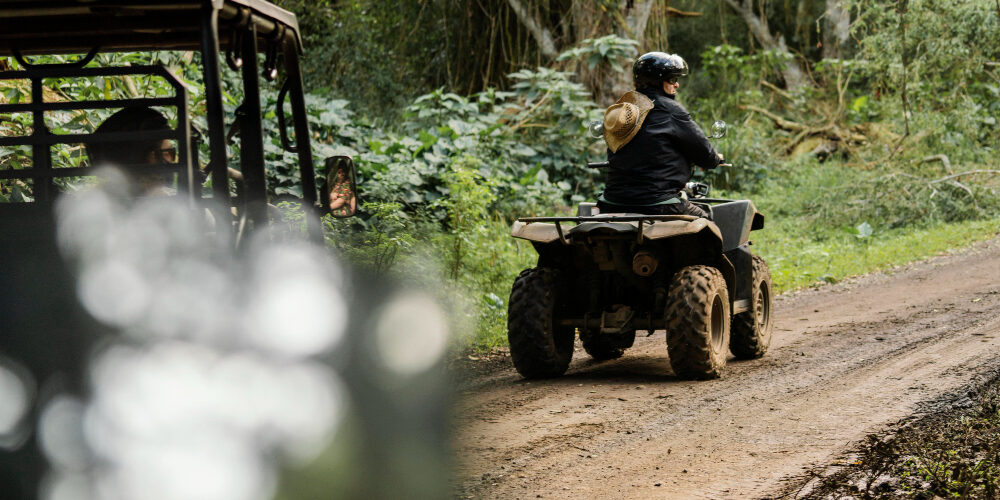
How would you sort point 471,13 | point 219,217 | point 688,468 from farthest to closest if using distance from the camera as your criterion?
1. point 471,13
2. point 688,468
3. point 219,217

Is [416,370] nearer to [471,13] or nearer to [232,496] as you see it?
[232,496]

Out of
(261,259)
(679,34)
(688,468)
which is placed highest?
(679,34)

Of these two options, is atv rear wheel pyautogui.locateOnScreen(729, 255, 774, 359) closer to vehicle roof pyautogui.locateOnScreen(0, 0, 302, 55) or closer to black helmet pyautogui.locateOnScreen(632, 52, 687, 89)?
black helmet pyautogui.locateOnScreen(632, 52, 687, 89)

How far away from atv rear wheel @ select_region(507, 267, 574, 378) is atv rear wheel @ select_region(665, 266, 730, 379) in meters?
0.76

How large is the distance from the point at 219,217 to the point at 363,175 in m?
7.91

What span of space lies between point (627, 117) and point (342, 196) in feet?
8.31

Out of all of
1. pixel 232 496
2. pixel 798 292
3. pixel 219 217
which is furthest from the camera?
pixel 798 292

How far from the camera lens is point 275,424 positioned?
3.16 m

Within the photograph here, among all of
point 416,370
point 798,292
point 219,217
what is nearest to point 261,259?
point 219,217

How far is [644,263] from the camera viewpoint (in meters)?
6.09

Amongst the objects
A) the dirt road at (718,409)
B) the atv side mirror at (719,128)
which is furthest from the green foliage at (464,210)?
the atv side mirror at (719,128)

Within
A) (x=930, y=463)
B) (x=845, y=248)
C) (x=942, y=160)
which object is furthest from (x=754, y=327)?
(x=942, y=160)

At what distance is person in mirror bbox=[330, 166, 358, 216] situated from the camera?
4.36m

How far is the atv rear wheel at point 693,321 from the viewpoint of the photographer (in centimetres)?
585
